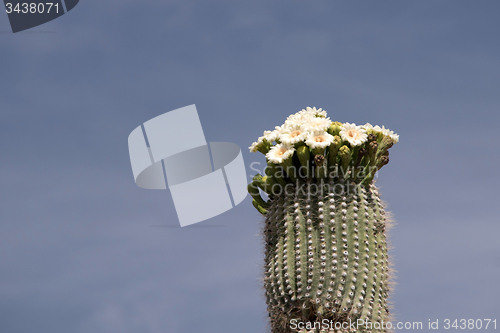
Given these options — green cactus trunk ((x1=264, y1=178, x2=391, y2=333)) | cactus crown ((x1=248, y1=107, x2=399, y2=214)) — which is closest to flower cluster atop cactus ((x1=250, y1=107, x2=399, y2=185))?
cactus crown ((x1=248, y1=107, x2=399, y2=214))

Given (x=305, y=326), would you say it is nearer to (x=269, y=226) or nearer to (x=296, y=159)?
(x=269, y=226)

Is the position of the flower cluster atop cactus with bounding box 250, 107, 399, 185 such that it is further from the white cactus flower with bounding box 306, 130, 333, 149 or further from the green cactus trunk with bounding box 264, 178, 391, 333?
the green cactus trunk with bounding box 264, 178, 391, 333

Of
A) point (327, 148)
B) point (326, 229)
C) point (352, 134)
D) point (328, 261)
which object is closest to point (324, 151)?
point (327, 148)

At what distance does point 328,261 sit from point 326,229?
0.47m

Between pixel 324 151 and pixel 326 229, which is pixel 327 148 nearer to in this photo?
pixel 324 151

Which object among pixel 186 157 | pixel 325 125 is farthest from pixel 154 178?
pixel 325 125

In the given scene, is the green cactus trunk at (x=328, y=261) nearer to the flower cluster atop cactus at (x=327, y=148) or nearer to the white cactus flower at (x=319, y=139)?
the flower cluster atop cactus at (x=327, y=148)

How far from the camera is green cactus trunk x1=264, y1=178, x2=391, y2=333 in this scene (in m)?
7.59

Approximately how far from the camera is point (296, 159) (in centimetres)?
827

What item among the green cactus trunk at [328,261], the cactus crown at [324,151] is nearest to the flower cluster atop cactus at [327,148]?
the cactus crown at [324,151]

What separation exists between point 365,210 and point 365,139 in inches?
43.7

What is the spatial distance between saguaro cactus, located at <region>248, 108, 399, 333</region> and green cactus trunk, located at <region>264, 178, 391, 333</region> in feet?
0.05

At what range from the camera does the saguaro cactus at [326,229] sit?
7602 mm

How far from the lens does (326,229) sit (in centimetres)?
774
